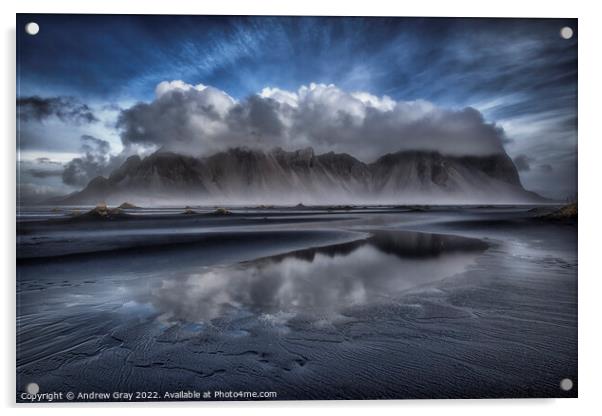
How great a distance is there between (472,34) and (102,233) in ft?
14.8

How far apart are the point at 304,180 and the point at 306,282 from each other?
1.04 metres

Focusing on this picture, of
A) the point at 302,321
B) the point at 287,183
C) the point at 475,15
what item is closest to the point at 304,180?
the point at 287,183

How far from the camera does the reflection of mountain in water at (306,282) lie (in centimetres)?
291

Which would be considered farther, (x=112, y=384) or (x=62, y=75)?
(x=62, y=75)

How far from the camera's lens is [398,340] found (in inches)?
101

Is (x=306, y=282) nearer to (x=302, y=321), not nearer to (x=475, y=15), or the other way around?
(x=302, y=321)

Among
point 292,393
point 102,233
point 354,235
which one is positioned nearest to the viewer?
point 292,393

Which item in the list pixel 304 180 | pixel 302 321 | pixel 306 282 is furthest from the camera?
pixel 304 180

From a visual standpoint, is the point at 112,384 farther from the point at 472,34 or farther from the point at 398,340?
the point at 472,34

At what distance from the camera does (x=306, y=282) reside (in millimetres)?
Answer: 3281

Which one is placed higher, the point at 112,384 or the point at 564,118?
the point at 564,118

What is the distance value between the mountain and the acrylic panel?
0.02 m

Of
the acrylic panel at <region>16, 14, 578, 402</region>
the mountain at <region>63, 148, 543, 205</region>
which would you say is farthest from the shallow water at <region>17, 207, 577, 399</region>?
the mountain at <region>63, 148, 543, 205</region>
